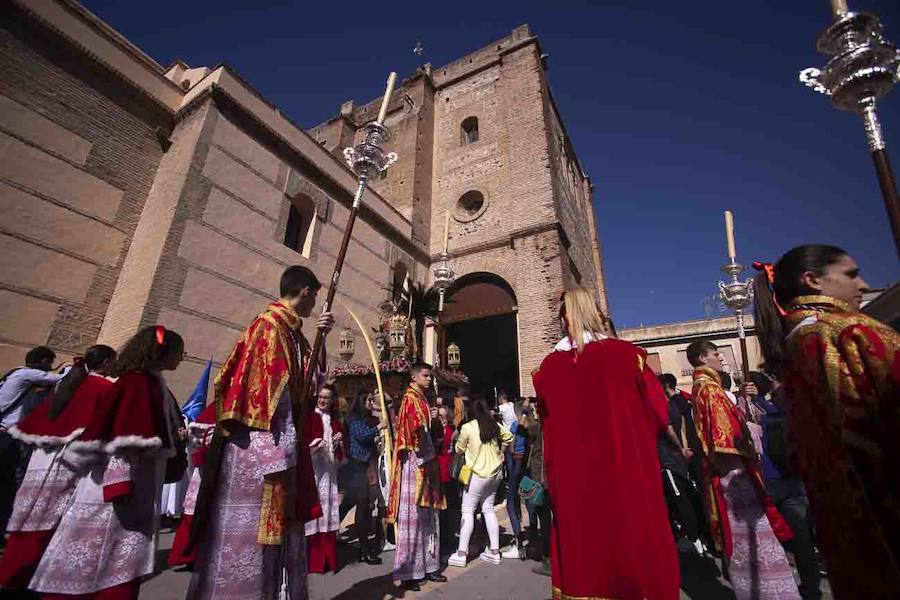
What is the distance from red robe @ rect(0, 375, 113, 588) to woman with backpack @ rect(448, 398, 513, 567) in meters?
3.64

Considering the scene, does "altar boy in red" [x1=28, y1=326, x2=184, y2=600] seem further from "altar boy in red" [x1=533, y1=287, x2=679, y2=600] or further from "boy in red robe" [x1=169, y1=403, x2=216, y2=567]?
"altar boy in red" [x1=533, y1=287, x2=679, y2=600]

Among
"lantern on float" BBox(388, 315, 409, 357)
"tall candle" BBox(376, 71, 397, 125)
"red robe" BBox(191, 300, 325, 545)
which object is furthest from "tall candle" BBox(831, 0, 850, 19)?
"lantern on float" BBox(388, 315, 409, 357)

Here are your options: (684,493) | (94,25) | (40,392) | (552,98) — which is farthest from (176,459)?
(552,98)

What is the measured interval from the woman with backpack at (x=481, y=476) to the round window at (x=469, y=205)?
11948 mm

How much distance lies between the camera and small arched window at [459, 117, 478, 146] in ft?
59.2

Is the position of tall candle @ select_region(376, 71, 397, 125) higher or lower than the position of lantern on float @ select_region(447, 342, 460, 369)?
higher

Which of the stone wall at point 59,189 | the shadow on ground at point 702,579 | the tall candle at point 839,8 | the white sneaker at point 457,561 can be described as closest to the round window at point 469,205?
the stone wall at point 59,189

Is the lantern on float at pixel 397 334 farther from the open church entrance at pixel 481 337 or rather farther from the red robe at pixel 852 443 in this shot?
the red robe at pixel 852 443

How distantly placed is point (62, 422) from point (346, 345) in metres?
8.08

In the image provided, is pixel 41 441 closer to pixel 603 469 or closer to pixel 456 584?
pixel 456 584

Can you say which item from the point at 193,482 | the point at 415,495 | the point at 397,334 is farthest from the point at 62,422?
the point at 397,334

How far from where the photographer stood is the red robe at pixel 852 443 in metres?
1.18

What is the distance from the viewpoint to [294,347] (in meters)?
2.37

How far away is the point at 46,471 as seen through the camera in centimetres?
295
